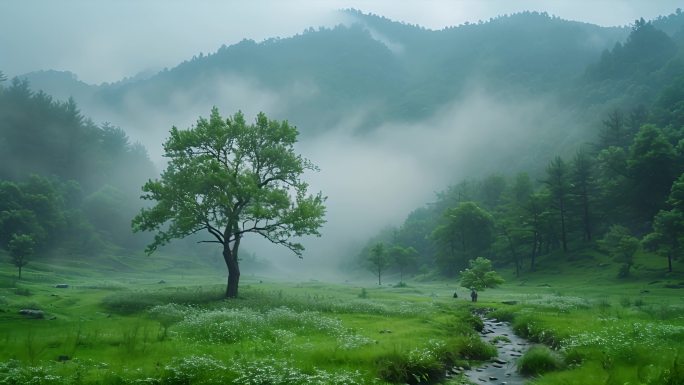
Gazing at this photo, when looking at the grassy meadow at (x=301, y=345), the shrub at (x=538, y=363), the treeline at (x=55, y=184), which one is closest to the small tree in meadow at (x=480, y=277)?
the grassy meadow at (x=301, y=345)

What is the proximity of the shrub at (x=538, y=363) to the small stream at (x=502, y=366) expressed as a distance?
0.51 meters

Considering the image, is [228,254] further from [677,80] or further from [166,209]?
[677,80]

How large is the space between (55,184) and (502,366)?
164740 millimetres

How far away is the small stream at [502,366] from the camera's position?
61.9 ft

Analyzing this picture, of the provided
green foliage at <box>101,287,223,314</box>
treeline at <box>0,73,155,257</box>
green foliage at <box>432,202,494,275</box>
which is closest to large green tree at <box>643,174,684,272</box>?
green foliage at <box>432,202,494,275</box>

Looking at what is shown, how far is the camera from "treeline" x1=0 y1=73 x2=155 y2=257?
11314cm

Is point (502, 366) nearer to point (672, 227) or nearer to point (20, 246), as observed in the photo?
point (672, 227)

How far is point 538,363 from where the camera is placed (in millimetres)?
19875

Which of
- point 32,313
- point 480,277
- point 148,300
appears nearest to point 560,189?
point 480,277

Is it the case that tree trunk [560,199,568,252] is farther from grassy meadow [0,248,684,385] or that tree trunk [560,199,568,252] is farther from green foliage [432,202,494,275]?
grassy meadow [0,248,684,385]

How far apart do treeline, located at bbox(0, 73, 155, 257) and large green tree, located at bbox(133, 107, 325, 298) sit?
89.9 meters

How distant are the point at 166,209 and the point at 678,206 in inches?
2859

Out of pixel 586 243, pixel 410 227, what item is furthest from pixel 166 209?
pixel 410 227

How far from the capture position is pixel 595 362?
1797cm
